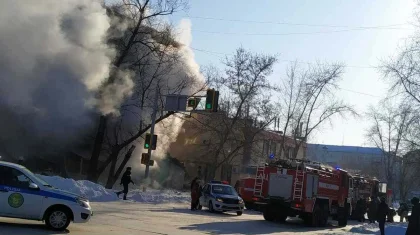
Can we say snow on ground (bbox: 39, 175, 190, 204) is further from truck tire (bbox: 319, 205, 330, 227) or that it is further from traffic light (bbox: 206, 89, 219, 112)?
truck tire (bbox: 319, 205, 330, 227)

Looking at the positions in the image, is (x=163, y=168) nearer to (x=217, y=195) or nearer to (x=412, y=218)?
(x=217, y=195)

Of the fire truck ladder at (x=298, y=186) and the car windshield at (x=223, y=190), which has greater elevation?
the fire truck ladder at (x=298, y=186)

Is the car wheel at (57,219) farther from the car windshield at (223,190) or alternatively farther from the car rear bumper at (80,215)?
the car windshield at (223,190)

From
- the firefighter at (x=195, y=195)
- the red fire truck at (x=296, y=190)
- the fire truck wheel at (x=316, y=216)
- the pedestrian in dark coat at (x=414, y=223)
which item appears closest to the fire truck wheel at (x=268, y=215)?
the red fire truck at (x=296, y=190)

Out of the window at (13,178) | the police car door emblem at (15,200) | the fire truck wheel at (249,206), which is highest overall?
the window at (13,178)

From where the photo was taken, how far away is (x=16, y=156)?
32.4 metres

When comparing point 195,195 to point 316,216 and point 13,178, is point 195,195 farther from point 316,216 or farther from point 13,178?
point 13,178

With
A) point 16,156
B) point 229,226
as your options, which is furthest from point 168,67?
point 229,226

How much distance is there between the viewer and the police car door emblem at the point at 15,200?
11.2m

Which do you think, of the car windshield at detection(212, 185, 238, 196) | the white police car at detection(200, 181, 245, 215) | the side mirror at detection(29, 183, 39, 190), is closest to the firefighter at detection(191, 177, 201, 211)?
the white police car at detection(200, 181, 245, 215)

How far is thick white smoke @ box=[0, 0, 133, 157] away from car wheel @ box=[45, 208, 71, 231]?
17.2 metres

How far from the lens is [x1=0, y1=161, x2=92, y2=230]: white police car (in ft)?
36.8

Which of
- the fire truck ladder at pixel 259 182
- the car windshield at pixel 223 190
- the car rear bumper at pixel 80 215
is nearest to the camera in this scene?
the car rear bumper at pixel 80 215

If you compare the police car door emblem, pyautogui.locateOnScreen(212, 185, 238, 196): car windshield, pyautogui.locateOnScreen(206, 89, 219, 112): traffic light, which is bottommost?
the police car door emblem
